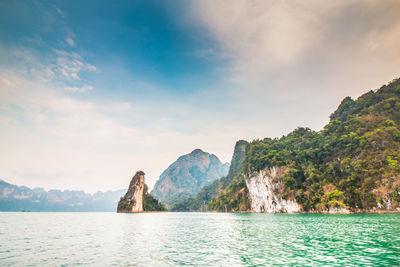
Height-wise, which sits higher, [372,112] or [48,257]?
[372,112]

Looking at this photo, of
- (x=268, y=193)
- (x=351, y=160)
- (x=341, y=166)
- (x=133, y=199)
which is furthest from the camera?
(x=133, y=199)

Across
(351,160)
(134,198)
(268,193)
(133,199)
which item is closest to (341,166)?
(351,160)

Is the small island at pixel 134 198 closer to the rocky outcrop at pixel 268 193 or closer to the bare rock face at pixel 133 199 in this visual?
the bare rock face at pixel 133 199

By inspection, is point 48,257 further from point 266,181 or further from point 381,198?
point 266,181

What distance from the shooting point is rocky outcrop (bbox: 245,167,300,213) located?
4203 inches

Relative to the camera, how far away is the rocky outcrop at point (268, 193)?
106750mm

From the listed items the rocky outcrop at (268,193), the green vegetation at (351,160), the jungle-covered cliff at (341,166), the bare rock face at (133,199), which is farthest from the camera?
the bare rock face at (133,199)

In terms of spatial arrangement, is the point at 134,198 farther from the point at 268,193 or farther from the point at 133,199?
the point at 268,193

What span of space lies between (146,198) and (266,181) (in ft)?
378

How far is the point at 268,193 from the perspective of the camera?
12038 cm

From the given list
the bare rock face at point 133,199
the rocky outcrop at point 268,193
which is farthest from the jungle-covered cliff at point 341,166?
the bare rock face at point 133,199

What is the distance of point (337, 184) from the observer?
85438 millimetres

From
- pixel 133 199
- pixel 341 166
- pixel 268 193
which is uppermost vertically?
pixel 341 166

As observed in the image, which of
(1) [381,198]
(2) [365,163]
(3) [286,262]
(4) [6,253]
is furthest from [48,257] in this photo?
(2) [365,163]
